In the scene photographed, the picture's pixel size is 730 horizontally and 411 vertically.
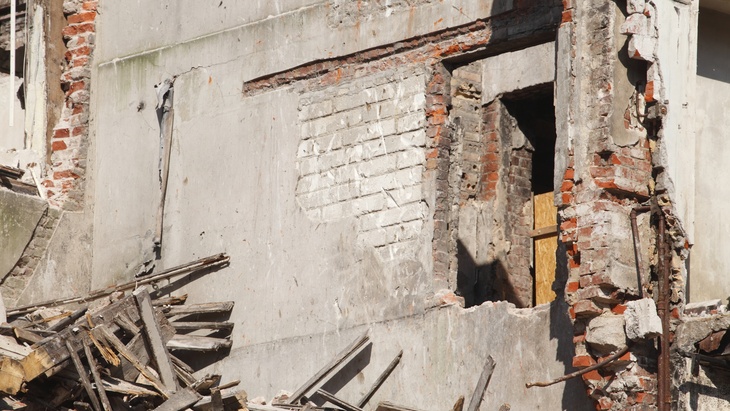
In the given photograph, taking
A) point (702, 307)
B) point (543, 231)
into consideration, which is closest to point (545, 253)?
point (543, 231)

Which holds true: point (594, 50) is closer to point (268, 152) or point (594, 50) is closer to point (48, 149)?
point (268, 152)

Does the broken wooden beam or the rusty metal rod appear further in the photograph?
the broken wooden beam

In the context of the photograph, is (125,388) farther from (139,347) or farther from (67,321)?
(67,321)

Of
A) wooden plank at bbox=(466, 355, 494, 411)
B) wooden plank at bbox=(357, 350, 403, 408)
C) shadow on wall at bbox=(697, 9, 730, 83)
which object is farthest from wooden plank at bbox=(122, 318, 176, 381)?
shadow on wall at bbox=(697, 9, 730, 83)

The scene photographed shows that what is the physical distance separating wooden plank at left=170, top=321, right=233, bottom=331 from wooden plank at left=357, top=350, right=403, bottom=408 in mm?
→ 1597

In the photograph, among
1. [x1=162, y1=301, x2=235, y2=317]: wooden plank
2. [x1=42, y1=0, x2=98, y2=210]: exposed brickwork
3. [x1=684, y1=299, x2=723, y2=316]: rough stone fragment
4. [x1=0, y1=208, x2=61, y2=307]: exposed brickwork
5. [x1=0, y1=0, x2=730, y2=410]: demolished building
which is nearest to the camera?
[x1=0, y1=0, x2=730, y2=410]: demolished building

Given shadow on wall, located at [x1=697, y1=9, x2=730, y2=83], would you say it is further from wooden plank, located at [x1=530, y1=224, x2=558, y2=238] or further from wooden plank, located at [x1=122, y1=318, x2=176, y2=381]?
wooden plank, located at [x1=122, y1=318, x2=176, y2=381]

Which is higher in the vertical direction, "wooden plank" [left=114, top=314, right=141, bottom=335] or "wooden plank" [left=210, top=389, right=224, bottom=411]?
"wooden plank" [left=114, top=314, right=141, bottom=335]

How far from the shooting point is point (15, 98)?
14.1 meters

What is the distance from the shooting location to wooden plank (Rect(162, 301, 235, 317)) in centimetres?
1166

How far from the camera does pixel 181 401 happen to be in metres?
10.1

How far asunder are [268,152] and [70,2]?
304cm

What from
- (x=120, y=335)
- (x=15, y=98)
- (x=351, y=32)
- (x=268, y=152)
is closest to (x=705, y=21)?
(x=351, y=32)

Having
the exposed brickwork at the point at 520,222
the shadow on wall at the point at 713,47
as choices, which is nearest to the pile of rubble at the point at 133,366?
the exposed brickwork at the point at 520,222
